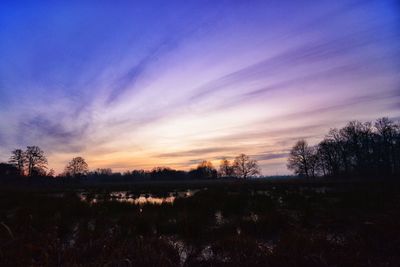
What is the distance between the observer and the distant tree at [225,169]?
10882 cm

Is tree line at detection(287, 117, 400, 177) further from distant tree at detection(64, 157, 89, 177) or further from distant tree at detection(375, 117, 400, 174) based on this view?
distant tree at detection(64, 157, 89, 177)

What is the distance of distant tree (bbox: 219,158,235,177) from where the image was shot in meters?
109

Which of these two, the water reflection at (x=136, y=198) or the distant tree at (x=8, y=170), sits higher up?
the distant tree at (x=8, y=170)

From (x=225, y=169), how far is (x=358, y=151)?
6107 cm

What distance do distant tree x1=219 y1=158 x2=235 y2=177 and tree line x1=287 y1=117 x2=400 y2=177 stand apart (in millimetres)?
40492

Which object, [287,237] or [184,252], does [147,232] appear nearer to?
[184,252]

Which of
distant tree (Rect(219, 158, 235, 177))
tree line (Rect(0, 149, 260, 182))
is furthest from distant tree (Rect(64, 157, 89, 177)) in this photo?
distant tree (Rect(219, 158, 235, 177))

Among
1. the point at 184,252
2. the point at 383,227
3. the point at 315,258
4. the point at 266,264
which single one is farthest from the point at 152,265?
the point at 383,227

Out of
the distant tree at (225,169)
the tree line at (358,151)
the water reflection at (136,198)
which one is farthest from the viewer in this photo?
the distant tree at (225,169)

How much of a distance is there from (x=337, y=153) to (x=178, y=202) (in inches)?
2336

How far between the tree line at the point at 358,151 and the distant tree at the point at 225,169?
40.5m

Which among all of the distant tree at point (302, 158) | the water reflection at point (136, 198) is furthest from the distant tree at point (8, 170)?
the distant tree at point (302, 158)

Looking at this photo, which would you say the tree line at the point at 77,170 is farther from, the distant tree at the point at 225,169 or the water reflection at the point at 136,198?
the water reflection at the point at 136,198

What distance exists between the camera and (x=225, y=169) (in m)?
113
